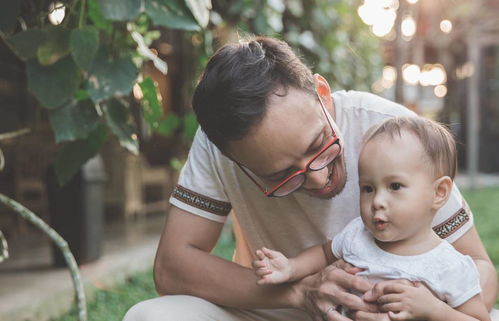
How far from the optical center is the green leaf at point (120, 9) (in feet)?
5.66

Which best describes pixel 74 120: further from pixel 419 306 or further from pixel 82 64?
pixel 419 306

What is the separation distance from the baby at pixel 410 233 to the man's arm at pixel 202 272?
0.51ft

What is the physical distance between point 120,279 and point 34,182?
2475mm

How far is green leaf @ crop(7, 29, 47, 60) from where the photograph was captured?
189cm

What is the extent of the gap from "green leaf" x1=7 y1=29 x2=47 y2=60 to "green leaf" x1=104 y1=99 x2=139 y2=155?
355mm

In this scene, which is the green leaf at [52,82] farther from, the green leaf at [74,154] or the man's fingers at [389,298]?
the man's fingers at [389,298]

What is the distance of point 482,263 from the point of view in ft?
6.17

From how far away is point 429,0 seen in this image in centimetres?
927

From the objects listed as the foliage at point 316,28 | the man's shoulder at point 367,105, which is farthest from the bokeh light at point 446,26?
the man's shoulder at point 367,105

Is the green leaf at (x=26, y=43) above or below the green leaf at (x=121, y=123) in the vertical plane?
above

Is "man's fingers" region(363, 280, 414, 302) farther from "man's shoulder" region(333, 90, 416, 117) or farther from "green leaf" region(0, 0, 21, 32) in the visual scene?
"green leaf" region(0, 0, 21, 32)

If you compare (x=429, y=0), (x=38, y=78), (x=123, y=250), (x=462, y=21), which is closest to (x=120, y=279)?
(x=123, y=250)

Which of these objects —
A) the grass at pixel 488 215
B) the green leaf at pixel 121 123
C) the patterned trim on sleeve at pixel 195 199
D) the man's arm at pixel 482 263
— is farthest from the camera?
the grass at pixel 488 215

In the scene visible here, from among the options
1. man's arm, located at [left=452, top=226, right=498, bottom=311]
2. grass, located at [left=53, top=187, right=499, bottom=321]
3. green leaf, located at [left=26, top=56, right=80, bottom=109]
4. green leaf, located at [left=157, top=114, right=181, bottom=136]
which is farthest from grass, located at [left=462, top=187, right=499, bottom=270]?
green leaf, located at [left=26, top=56, right=80, bottom=109]
